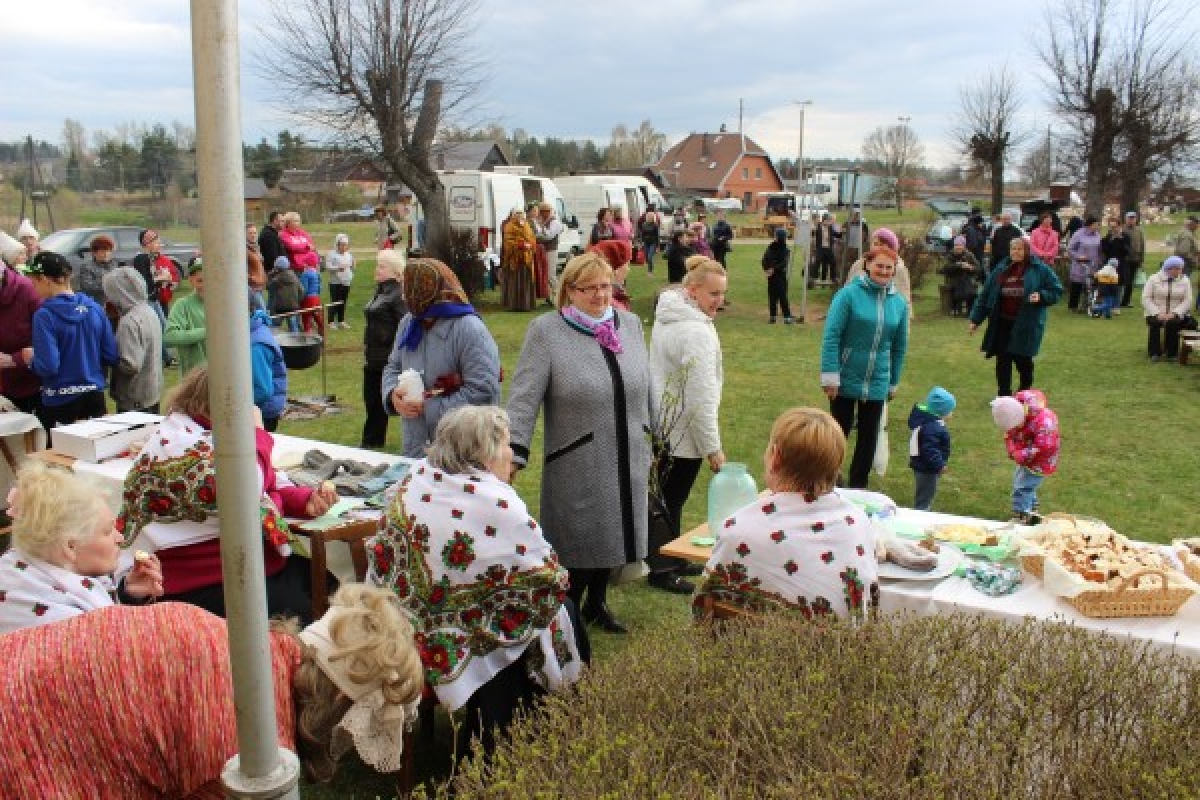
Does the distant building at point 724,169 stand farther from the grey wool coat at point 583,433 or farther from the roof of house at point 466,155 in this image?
the grey wool coat at point 583,433

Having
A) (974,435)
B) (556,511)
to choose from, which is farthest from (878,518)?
(974,435)

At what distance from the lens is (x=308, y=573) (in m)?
3.81

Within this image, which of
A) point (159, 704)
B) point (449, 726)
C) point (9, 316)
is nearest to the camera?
point (159, 704)

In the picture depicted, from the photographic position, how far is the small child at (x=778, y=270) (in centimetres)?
1487

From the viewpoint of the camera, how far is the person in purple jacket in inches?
667

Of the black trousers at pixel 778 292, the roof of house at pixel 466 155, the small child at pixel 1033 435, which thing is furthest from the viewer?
the roof of house at pixel 466 155

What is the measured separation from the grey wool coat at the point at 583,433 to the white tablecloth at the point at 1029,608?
1.19m

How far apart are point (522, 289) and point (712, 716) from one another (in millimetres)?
14849

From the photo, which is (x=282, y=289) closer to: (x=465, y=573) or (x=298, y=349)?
(x=298, y=349)

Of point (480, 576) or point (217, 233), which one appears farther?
point (480, 576)

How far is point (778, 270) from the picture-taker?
1524 cm

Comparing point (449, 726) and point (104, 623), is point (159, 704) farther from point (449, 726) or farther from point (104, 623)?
point (449, 726)

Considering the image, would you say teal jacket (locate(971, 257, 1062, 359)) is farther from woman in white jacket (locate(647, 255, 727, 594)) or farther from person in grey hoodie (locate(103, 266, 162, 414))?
person in grey hoodie (locate(103, 266, 162, 414))

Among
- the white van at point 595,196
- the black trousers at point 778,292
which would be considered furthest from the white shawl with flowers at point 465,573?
the white van at point 595,196
